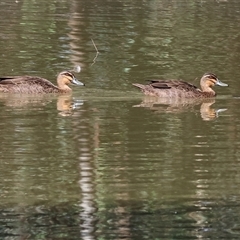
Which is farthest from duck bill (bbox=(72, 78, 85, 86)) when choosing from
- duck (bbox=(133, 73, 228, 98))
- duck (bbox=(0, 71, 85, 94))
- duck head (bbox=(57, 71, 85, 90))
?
duck (bbox=(133, 73, 228, 98))

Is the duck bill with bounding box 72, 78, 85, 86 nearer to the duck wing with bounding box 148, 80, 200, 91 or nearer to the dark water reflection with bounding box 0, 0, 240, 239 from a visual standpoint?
the dark water reflection with bounding box 0, 0, 240, 239

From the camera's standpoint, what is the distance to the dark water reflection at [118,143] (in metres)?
9.69

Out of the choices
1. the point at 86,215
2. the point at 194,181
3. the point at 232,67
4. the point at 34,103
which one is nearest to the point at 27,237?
the point at 86,215

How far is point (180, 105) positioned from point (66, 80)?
1.97 metres

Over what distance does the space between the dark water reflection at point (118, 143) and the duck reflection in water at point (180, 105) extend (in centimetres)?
2

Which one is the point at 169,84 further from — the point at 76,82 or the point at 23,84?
the point at 23,84

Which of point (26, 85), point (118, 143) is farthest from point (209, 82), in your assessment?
point (118, 143)

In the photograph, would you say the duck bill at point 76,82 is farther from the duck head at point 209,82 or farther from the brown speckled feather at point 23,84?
the duck head at point 209,82

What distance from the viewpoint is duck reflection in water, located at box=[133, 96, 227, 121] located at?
51.9 feet

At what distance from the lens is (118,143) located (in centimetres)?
1312

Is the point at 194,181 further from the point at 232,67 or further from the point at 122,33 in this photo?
the point at 122,33

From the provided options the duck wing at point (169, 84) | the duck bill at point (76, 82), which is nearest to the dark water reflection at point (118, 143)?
the duck bill at point (76, 82)

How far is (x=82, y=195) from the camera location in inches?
415

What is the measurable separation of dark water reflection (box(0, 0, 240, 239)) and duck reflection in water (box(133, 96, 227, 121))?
0.02 metres
